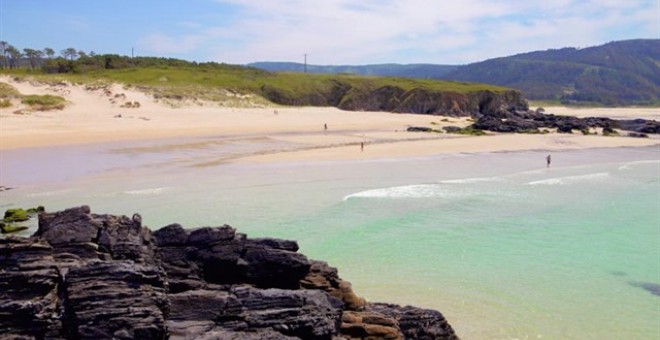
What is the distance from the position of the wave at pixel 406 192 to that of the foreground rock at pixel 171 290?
16946 millimetres

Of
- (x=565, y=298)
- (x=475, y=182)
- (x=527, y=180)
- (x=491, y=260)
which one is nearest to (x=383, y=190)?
(x=475, y=182)

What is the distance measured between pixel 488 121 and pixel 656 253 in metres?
57.4

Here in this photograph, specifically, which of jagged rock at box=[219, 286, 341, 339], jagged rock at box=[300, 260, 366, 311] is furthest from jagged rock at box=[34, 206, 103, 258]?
jagged rock at box=[300, 260, 366, 311]

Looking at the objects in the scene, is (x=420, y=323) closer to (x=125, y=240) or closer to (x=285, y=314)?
(x=285, y=314)

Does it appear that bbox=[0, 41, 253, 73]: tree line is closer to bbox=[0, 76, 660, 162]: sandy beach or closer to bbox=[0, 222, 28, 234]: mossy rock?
bbox=[0, 76, 660, 162]: sandy beach

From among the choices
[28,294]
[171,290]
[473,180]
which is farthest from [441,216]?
[28,294]

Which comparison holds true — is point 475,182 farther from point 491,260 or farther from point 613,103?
point 613,103

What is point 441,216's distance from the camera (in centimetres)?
2338

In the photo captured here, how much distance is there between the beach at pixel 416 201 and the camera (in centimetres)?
1437

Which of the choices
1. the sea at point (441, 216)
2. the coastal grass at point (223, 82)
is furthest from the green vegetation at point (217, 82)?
the sea at point (441, 216)

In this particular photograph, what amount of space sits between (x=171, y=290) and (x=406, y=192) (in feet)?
67.8

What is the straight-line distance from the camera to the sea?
45.6 feet

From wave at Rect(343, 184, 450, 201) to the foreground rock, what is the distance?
16946mm

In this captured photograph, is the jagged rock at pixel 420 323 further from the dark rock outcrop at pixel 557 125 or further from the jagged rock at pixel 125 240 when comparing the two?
the dark rock outcrop at pixel 557 125
